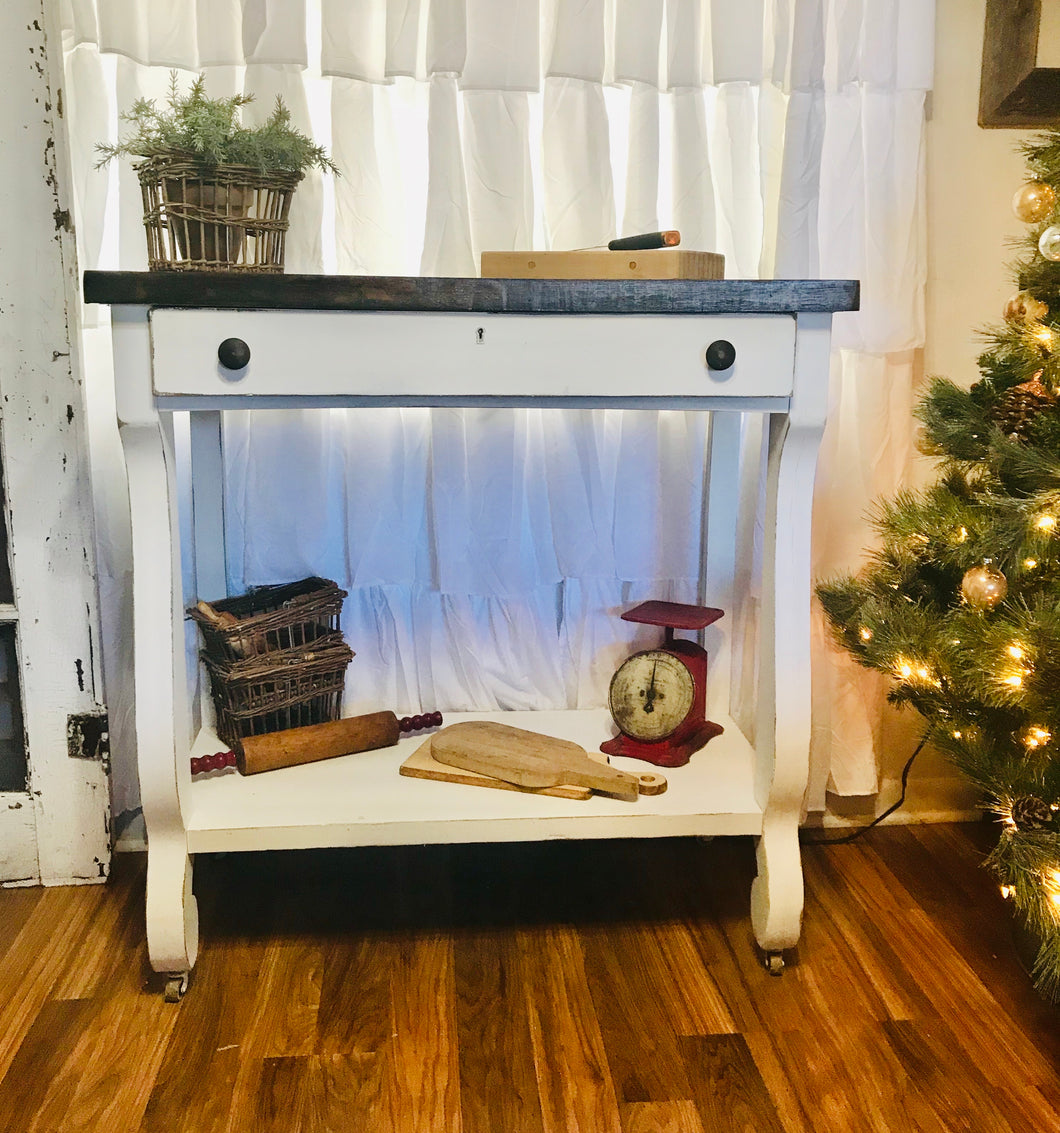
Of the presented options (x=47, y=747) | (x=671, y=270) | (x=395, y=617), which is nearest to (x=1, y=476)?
(x=47, y=747)

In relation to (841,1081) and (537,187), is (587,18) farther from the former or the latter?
(841,1081)

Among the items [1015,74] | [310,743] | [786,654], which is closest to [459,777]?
[310,743]

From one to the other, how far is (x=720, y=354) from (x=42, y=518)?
2.97 feet

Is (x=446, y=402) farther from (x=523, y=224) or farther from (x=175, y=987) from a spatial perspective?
(x=175, y=987)

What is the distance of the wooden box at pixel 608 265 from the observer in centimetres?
115

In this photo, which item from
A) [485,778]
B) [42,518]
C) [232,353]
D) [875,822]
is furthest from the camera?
[875,822]

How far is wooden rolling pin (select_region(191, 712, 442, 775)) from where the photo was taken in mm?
1313

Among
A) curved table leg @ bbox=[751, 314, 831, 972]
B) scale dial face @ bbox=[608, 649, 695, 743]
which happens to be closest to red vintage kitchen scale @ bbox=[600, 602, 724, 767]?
scale dial face @ bbox=[608, 649, 695, 743]

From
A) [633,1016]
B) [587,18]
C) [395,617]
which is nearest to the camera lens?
[633,1016]

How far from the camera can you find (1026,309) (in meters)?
1.22

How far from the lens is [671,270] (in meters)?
1.14

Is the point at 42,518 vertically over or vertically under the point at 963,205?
under

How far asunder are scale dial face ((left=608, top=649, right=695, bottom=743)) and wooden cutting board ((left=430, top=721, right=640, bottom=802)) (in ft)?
0.27

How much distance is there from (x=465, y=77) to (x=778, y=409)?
0.62m
